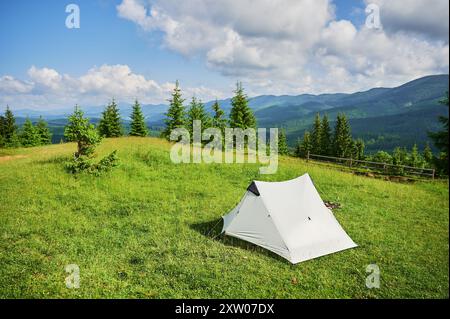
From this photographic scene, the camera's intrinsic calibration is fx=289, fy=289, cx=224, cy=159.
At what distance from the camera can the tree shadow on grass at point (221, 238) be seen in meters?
11.6

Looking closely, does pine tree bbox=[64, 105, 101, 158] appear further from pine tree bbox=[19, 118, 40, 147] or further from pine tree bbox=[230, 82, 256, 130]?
pine tree bbox=[19, 118, 40, 147]

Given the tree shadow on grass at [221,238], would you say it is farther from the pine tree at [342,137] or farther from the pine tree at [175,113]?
the pine tree at [342,137]

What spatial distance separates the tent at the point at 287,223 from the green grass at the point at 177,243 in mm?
445

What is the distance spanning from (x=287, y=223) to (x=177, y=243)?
4637 millimetres

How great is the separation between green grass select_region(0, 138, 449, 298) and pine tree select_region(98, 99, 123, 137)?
26.6 meters

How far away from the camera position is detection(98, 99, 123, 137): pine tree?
48.0 metres

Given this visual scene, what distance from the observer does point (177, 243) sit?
12031 mm

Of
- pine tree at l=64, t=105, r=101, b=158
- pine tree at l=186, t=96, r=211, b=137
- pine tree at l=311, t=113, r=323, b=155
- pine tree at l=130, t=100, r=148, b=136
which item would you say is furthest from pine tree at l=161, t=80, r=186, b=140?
pine tree at l=311, t=113, r=323, b=155


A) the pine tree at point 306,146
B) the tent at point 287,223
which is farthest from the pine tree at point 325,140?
the tent at point 287,223
